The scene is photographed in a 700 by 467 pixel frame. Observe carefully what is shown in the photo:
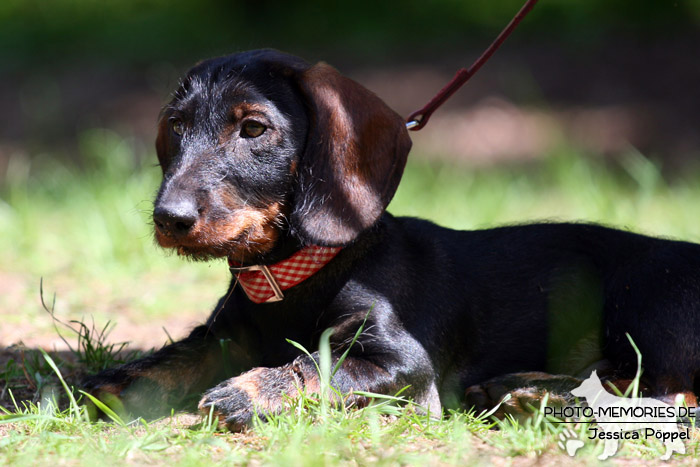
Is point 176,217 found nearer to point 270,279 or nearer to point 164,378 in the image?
point 270,279

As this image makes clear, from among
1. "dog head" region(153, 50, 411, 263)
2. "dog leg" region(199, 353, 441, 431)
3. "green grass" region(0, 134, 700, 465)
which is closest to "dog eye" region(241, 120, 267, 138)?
"dog head" region(153, 50, 411, 263)

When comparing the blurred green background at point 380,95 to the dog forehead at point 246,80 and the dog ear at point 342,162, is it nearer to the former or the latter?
the dog forehead at point 246,80

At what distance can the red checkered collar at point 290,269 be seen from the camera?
3244 millimetres

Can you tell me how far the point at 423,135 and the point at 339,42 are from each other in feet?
14.5

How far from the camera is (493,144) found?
38.5 ft

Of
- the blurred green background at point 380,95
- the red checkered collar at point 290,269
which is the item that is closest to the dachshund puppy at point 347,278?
the red checkered collar at point 290,269

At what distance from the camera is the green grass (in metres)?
2.59

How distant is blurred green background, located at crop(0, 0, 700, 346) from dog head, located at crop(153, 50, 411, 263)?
0.95m

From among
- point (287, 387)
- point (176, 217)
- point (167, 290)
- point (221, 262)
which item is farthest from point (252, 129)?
point (167, 290)

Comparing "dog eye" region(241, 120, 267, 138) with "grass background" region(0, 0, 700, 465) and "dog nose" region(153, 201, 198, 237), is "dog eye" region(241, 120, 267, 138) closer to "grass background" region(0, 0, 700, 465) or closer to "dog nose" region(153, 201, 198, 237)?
"dog nose" region(153, 201, 198, 237)

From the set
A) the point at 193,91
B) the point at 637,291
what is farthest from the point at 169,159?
the point at 637,291

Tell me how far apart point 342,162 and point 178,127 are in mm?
677

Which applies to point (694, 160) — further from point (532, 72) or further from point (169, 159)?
point (169, 159)

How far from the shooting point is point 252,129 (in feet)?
10.2
